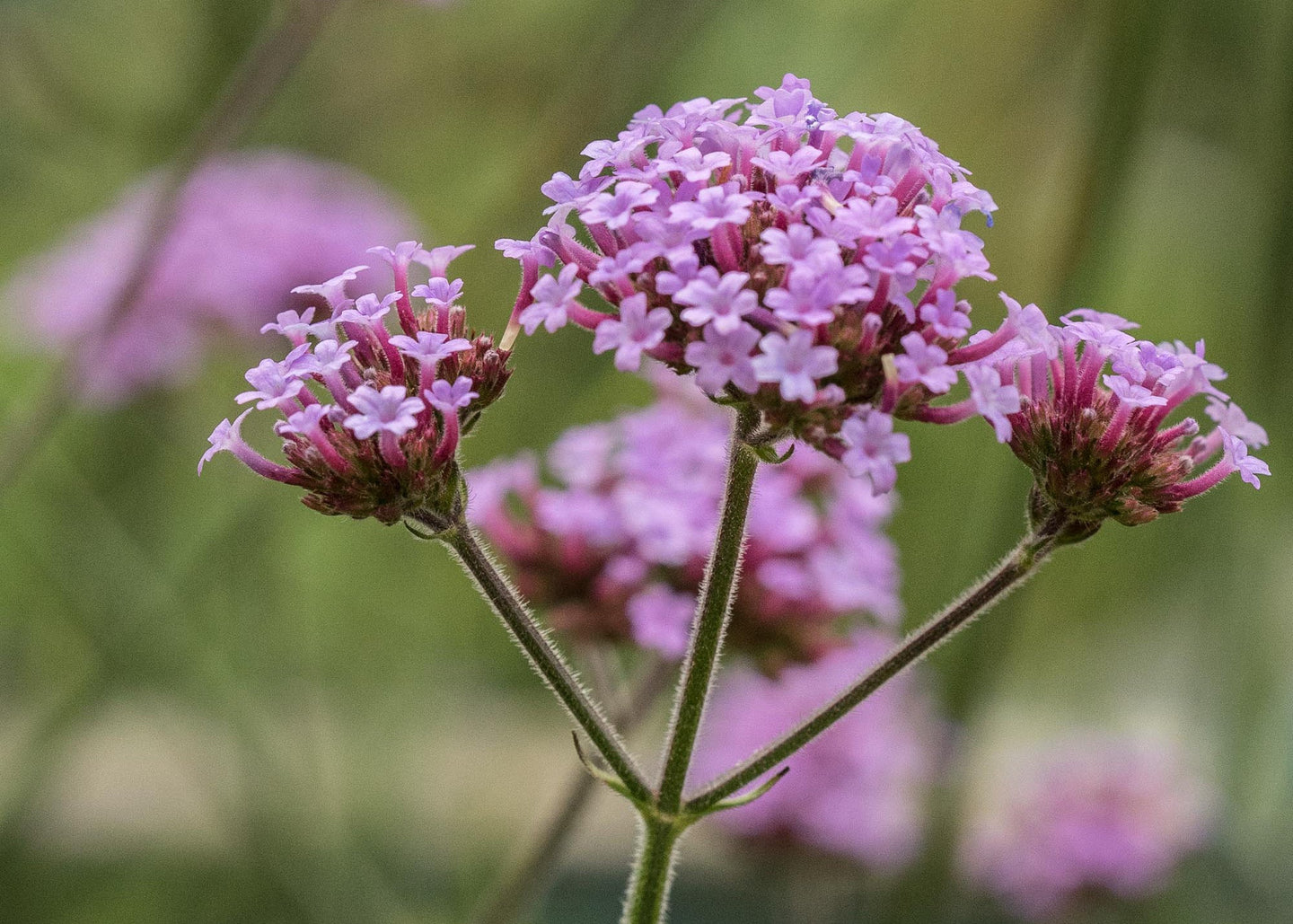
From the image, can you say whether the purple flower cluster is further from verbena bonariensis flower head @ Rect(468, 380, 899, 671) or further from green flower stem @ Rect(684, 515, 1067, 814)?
green flower stem @ Rect(684, 515, 1067, 814)

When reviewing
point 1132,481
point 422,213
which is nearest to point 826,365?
point 1132,481

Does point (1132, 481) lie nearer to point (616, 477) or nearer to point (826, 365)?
point (826, 365)

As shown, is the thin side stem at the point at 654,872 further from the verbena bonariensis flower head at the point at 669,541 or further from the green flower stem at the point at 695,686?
the verbena bonariensis flower head at the point at 669,541

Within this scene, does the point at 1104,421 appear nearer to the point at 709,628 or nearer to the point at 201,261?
the point at 709,628

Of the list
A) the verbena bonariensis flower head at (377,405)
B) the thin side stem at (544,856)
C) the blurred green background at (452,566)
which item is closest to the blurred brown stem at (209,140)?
the blurred green background at (452,566)

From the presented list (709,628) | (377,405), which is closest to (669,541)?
(709,628)
